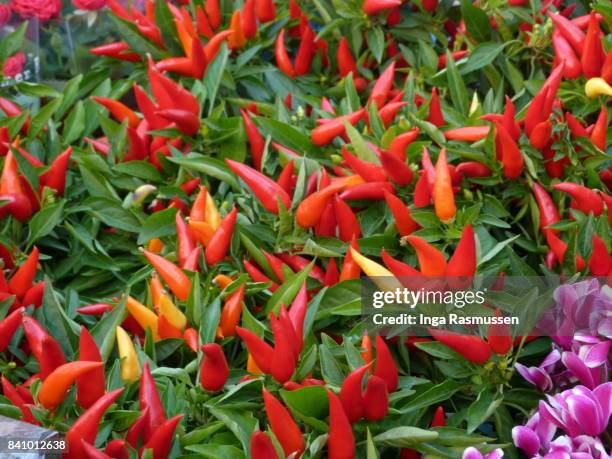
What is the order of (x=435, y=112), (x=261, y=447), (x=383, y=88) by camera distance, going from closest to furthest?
1. (x=261, y=447)
2. (x=435, y=112)
3. (x=383, y=88)

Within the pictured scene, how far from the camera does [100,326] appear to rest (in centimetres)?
129

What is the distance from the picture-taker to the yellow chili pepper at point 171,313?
1.28 metres

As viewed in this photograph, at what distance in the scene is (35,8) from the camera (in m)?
2.12

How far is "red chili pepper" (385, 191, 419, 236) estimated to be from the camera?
4.41 ft

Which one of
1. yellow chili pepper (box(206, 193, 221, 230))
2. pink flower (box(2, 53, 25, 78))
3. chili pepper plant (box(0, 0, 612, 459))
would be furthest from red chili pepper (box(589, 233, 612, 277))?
pink flower (box(2, 53, 25, 78))

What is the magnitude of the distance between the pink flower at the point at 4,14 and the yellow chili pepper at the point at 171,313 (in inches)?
43.7

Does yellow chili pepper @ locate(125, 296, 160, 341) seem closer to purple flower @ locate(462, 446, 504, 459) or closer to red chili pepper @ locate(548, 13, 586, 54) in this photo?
purple flower @ locate(462, 446, 504, 459)

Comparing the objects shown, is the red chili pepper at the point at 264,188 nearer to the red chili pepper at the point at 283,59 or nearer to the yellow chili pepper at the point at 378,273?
the yellow chili pepper at the point at 378,273

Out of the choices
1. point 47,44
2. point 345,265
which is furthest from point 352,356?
point 47,44

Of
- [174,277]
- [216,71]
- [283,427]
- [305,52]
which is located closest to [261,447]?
[283,427]

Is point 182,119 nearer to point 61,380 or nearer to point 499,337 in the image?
point 61,380

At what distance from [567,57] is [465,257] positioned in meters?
0.51

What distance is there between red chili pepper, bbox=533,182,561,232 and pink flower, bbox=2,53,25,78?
1163 millimetres

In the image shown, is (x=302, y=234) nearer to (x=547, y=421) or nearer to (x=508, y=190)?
(x=508, y=190)
